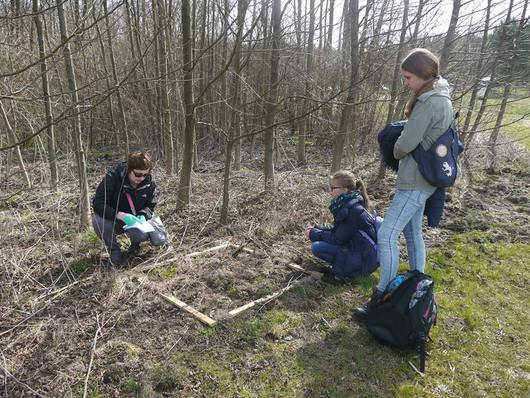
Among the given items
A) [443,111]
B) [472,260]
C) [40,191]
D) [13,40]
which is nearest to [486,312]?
[472,260]

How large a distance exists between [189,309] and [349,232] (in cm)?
154

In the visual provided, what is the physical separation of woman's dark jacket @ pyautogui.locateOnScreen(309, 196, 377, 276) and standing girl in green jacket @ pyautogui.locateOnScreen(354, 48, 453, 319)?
1.46ft

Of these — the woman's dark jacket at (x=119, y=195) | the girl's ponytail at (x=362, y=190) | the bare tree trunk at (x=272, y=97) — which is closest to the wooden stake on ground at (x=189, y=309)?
the woman's dark jacket at (x=119, y=195)

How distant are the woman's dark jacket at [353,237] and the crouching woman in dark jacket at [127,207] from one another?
1.82 meters

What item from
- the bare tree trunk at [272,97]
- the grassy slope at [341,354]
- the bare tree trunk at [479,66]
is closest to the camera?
the grassy slope at [341,354]

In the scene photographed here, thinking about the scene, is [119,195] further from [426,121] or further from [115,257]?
[426,121]

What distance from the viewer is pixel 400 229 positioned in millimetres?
3117

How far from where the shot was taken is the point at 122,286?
3572mm

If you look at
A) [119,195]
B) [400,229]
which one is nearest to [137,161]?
[119,195]

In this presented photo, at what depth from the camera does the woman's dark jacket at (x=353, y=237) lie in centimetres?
→ 368

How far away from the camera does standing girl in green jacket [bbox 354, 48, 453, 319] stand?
2846 mm

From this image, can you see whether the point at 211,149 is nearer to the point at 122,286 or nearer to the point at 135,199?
the point at 135,199

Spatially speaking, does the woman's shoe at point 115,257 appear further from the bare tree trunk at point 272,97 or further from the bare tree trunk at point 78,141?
the bare tree trunk at point 272,97

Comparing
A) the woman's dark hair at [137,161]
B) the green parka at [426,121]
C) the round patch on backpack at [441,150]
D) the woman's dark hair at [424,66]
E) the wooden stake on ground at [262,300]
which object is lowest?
the wooden stake on ground at [262,300]
